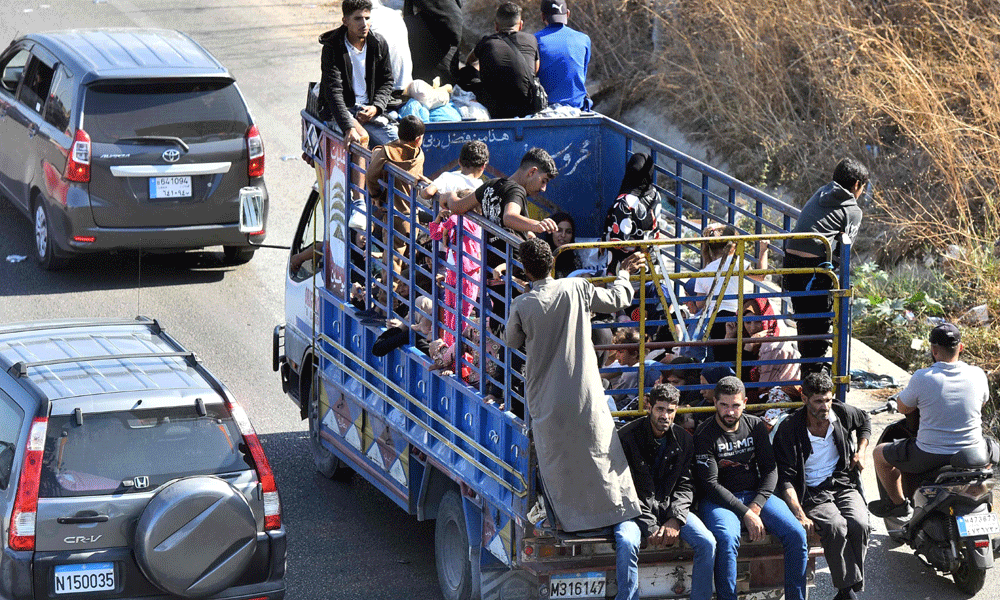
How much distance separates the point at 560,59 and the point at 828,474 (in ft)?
14.7

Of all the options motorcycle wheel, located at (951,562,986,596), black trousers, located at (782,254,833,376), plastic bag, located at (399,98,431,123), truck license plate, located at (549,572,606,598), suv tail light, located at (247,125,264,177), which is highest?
plastic bag, located at (399,98,431,123)

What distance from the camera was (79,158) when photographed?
11.7 metres

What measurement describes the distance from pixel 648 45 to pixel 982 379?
10.8 m

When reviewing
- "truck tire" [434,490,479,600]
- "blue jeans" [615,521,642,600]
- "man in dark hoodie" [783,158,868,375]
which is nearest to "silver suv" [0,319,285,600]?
"truck tire" [434,490,479,600]

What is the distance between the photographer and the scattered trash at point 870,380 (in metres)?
10.6

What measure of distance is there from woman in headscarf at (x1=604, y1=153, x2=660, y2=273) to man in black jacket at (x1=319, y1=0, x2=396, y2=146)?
5.38 feet

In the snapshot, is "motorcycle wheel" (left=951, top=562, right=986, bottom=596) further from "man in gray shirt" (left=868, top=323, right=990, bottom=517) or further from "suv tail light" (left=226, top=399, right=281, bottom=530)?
"suv tail light" (left=226, top=399, right=281, bottom=530)

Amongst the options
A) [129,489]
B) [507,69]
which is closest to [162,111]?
[507,69]

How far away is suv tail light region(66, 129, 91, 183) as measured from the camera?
1166cm

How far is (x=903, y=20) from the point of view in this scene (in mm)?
14258

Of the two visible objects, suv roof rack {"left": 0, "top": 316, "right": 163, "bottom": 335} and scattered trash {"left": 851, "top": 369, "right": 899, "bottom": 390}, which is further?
scattered trash {"left": 851, "top": 369, "right": 899, "bottom": 390}

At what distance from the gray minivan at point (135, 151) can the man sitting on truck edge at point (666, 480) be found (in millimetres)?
6003

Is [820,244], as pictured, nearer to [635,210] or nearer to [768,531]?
[635,210]

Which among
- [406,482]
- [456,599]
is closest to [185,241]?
[406,482]
